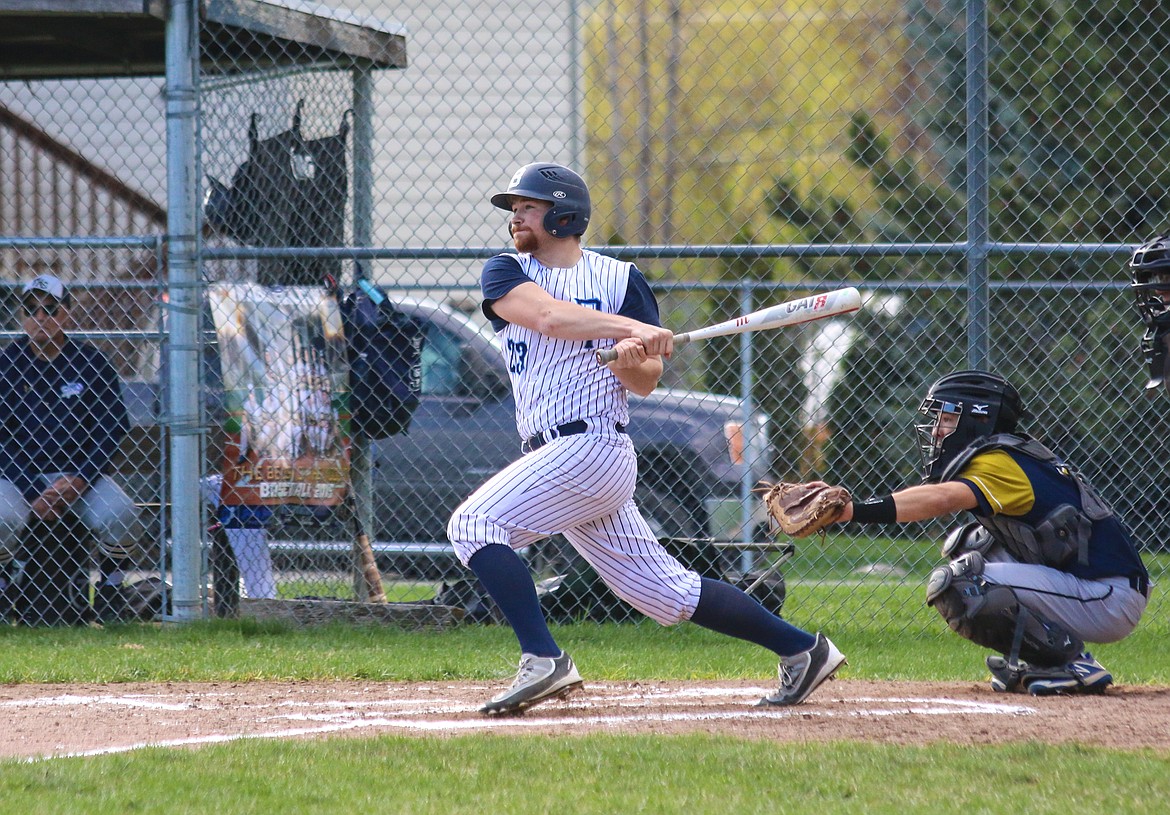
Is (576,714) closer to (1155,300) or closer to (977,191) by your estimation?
(1155,300)

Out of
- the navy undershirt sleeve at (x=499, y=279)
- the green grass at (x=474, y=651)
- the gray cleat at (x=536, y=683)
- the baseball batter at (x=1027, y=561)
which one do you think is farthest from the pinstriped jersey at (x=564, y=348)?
the green grass at (x=474, y=651)

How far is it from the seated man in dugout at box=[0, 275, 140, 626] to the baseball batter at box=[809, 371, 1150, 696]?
13.1 feet

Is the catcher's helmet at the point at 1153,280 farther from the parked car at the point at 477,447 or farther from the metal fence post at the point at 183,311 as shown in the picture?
the metal fence post at the point at 183,311

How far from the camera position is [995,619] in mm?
4613

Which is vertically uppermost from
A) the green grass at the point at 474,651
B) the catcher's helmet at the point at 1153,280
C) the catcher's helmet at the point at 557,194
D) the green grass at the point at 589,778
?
the catcher's helmet at the point at 557,194

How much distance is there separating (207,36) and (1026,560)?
4.64m

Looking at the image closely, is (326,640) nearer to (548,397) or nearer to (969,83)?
(548,397)

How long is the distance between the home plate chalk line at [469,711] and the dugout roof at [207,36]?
3.36 m

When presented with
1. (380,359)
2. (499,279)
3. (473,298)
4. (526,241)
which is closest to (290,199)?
(380,359)

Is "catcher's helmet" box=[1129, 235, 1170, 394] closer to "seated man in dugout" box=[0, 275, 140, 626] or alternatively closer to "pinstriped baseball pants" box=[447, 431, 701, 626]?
"pinstriped baseball pants" box=[447, 431, 701, 626]

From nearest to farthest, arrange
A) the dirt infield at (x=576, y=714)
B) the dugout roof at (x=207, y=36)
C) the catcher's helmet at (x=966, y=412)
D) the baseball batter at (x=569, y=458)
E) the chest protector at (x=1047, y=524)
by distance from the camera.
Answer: the dirt infield at (x=576, y=714)
the baseball batter at (x=569, y=458)
the chest protector at (x=1047, y=524)
the catcher's helmet at (x=966, y=412)
the dugout roof at (x=207, y=36)

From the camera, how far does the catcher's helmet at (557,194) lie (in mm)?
4387

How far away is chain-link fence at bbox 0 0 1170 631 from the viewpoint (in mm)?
6730

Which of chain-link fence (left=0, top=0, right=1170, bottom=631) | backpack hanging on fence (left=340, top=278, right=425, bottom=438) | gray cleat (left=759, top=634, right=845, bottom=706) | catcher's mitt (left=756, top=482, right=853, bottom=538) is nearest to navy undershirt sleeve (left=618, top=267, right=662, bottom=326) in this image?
catcher's mitt (left=756, top=482, right=853, bottom=538)
